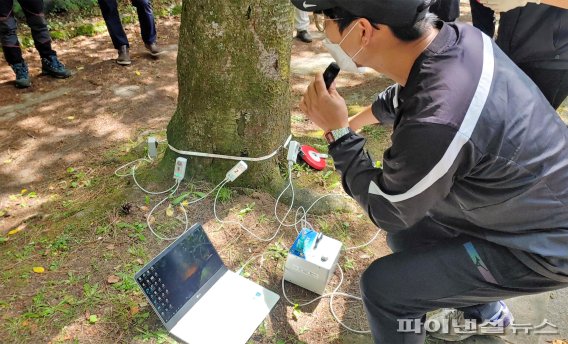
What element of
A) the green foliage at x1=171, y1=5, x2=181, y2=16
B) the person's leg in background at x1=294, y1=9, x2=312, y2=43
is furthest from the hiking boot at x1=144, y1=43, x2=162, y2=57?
the person's leg in background at x1=294, y1=9, x2=312, y2=43

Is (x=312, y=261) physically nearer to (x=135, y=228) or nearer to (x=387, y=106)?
(x=387, y=106)

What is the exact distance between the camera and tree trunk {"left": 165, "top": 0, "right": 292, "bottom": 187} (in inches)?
98.3

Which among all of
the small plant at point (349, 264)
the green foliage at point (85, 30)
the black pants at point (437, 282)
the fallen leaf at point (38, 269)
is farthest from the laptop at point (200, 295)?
the green foliage at point (85, 30)

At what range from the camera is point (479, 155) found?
142cm

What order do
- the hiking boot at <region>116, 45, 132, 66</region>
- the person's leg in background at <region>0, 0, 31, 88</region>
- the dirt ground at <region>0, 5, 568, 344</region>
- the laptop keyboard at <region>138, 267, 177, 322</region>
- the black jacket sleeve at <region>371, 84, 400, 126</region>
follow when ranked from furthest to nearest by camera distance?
the hiking boot at <region>116, 45, 132, 66</region>
the person's leg in background at <region>0, 0, 31, 88</region>
the black jacket sleeve at <region>371, 84, 400, 126</region>
the dirt ground at <region>0, 5, 568, 344</region>
the laptop keyboard at <region>138, 267, 177, 322</region>

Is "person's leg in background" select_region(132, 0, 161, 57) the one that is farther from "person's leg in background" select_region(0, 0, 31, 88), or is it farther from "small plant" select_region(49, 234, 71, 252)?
"small plant" select_region(49, 234, 71, 252)

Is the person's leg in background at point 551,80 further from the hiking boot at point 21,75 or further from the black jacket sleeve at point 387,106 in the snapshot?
the hiking boot at point 21,75

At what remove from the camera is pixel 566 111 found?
4754mm

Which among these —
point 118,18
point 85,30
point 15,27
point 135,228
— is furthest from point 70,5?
point 135,228

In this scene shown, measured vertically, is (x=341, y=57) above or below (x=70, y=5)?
above

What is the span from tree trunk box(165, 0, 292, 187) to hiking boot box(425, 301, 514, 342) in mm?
1401

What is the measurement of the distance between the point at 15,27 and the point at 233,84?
367cm

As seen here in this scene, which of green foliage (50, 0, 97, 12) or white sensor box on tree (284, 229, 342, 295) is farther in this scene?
green foliage (50, 0, 97, 12)

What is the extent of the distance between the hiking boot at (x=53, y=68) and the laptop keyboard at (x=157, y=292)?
4.31 meters
